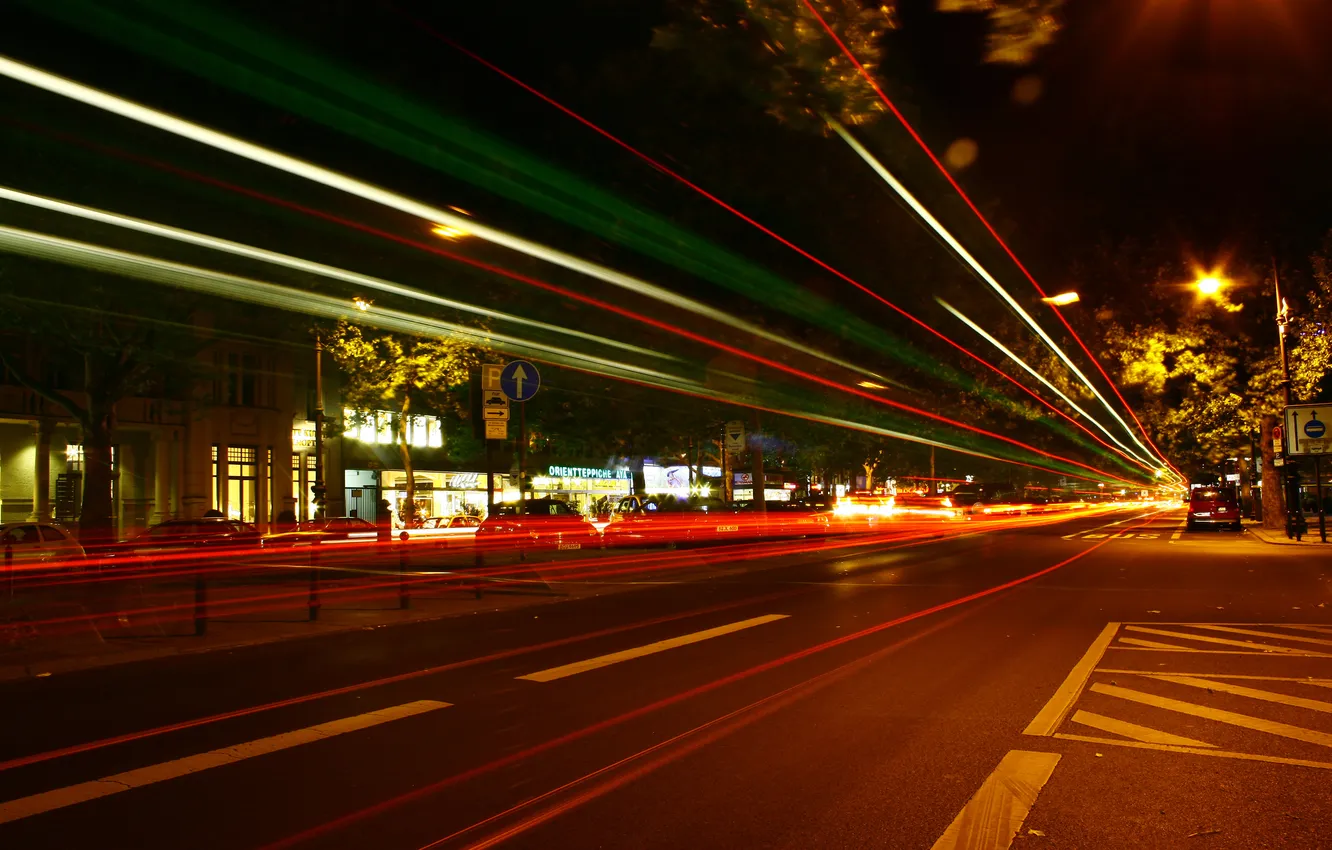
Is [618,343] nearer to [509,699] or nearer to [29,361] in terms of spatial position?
[509,699]

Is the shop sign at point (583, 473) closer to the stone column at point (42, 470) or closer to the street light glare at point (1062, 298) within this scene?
the stone column at point (42, 470)

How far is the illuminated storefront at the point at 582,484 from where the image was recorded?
191 feet

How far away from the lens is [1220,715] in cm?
738

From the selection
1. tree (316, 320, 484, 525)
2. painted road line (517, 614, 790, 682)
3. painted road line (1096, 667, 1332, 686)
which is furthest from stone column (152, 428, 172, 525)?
painted road line (1096, 667, 1332, 686)

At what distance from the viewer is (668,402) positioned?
105 ft

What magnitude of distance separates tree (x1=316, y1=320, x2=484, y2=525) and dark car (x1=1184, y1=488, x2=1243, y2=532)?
29.0 meters

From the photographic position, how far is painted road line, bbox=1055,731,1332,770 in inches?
240

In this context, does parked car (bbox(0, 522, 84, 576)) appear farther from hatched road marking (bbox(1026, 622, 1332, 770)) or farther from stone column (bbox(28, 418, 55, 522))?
hatched road marking (bbox(1026, 622, 1332, 770))

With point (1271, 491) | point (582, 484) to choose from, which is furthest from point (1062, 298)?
point (582, 484)

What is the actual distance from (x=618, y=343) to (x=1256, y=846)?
811 inches

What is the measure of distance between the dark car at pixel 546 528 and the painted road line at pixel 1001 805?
1957cm

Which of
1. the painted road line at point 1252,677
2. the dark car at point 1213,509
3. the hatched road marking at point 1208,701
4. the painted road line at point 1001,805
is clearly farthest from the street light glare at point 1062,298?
the dark car at point 1213,509

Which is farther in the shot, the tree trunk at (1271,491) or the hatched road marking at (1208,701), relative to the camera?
the tree trunk at (1271,491)

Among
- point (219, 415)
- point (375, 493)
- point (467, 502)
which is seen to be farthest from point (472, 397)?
point (467, 502)
